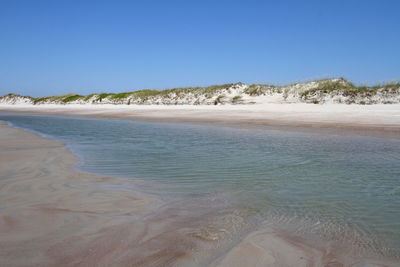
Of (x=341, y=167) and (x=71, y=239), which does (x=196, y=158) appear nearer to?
(x=341, y=167)

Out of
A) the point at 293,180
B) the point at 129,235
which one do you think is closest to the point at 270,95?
the point at 293,180

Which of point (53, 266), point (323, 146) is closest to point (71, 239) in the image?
point (53, 266)

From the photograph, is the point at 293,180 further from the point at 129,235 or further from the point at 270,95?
the point at 270,95

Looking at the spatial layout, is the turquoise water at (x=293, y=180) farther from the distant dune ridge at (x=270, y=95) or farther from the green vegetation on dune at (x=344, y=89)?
the green vegetation on dune at (x=344, y=89)

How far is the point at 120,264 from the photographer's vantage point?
91.8 inches

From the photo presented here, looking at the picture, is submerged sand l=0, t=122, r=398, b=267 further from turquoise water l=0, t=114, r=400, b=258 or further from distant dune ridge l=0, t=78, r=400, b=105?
distant dune ridge l=0, t=78, r=400, b=105

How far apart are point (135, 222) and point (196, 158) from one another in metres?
4.04

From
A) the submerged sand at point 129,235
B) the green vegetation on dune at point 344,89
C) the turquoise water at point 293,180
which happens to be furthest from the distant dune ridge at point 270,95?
the submerged sand at point 129,235

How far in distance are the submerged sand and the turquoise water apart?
0.39 meters

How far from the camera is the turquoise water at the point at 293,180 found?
10.7 feet

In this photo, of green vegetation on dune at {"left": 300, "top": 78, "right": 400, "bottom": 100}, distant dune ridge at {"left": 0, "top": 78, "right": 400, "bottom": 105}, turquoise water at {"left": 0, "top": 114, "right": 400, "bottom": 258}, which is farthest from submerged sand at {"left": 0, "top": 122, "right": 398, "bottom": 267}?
green vegetation on dune at {"left": 300, "top": 78, "right": 400, "bottom": 100}

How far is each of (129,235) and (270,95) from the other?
32.5m

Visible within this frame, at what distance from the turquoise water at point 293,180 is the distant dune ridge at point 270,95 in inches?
711

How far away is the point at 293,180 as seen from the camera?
5125 mm
